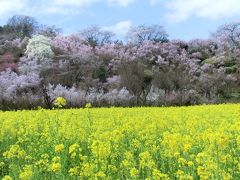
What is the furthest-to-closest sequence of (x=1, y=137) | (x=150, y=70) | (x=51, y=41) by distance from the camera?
(x=51, y=41) < (x=150, y=70) < (x=1, y=137)

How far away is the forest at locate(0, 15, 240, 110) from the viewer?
28.5 m

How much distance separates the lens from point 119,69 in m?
35.8

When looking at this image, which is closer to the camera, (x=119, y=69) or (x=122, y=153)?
(x=122, y=153)

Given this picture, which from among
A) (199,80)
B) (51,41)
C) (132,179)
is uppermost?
(51,41)

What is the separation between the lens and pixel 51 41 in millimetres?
42438

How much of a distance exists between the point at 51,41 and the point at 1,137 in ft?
105

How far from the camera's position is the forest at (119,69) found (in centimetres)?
2847

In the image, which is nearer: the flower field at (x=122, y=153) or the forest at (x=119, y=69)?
the flower field at (x=122, y=153)

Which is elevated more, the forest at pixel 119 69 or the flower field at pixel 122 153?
the forest at pixel 119 69

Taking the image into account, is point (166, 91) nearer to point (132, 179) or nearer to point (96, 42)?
point (96, 42)

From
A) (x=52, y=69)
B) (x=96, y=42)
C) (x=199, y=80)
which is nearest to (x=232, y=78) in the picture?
(x=199, y=80)

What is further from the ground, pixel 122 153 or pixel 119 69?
pixel 119 69

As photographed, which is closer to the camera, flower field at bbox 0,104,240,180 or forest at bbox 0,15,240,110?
flower field at bbox 0,104,240,180

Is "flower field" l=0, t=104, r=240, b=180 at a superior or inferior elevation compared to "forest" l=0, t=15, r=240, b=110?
inferior
